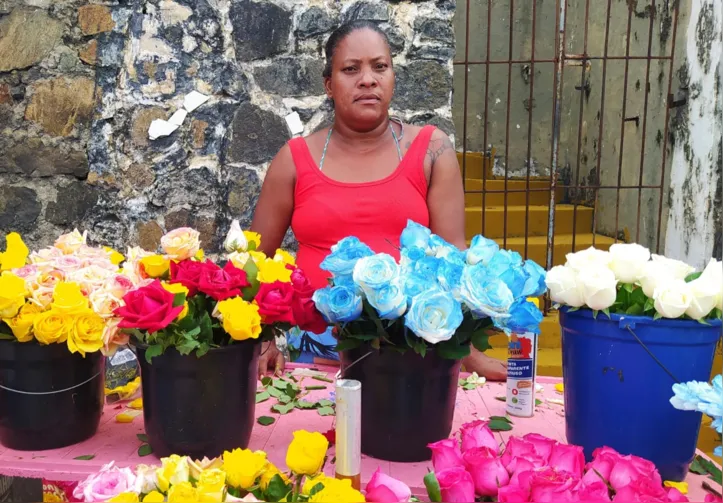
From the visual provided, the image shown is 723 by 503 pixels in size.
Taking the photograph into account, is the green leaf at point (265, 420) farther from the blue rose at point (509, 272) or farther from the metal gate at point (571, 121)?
the metal gate at point (571, 121)

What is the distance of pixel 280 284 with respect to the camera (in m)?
1.12

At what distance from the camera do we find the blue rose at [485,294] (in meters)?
1.01

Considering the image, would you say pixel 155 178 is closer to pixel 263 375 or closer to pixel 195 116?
pixel 195 116

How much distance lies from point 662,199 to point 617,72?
1266 millimetres

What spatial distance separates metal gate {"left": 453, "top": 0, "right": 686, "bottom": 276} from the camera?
13.1ft

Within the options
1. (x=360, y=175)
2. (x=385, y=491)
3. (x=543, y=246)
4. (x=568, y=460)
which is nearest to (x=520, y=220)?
(x=543, y=246)

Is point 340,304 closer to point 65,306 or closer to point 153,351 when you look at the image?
point 153,351

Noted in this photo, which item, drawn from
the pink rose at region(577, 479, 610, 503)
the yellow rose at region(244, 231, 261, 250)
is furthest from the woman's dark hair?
the pink rose at region(577, 479, 610, 503)

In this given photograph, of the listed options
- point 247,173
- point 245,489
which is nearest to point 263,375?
point 245,489

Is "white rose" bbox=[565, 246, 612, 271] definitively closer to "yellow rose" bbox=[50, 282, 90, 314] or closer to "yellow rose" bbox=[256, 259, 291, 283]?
"yellow rose" bbox=[256, 259, 291, 283]

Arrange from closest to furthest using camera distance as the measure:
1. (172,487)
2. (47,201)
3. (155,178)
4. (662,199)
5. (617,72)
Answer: (172,487)
(155,178)
(47,201)
(662,199)
(617,72)

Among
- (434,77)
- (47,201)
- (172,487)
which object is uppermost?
(434,77)

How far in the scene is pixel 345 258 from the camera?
1.06 meters

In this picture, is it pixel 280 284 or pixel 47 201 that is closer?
pixel 280 284
